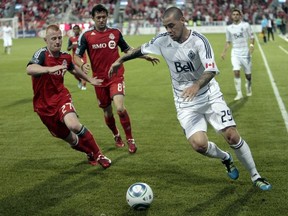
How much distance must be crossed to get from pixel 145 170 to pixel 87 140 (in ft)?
3.32

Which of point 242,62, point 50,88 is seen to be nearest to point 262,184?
point 50,88

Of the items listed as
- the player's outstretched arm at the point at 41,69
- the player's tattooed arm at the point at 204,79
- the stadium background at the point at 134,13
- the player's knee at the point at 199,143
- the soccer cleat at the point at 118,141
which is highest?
the player's tattooed arm at the point at 204,79

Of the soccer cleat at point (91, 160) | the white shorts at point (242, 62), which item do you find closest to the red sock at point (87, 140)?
the soccer cleat at point (91, 160)

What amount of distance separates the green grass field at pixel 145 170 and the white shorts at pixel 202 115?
2.72 feet

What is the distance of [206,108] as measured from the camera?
22.0 ft

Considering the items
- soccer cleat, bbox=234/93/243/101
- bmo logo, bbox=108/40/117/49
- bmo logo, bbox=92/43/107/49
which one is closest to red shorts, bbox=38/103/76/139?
bmo logo, bbox=92/43/107/49

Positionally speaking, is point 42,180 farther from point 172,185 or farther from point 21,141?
point 21,141

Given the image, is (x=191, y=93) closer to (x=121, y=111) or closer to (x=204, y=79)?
(x=204, y=79)

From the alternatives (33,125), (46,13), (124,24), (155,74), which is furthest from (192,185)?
(46,13)

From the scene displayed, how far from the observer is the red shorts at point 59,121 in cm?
763

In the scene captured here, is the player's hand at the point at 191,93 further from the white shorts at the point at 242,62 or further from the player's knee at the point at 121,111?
the white shorts at the point at 242,62

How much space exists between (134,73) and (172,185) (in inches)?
675

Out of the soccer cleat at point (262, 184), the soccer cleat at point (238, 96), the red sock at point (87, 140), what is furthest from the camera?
the soccer cleat at point (238, 96)

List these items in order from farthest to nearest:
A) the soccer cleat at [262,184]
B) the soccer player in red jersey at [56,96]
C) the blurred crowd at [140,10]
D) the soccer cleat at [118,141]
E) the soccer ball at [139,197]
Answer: the blurred crowd at [140,10], the soccer cleat at [118,141], the soccer player in red jersey at [56,96], the soccer cleat at [262,184], the soccer ball at [139,197]
